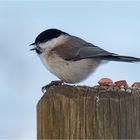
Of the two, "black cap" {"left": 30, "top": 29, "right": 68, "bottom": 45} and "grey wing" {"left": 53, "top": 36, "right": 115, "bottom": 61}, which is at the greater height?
"black cap" {"left": 30, "top": 29, "right": 68, "bottom": 45}

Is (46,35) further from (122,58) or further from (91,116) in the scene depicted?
(91,116)

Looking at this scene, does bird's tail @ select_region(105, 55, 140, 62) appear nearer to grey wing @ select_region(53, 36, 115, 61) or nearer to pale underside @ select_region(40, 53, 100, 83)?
grey wing @ select_region(53, 36, 115, 61)

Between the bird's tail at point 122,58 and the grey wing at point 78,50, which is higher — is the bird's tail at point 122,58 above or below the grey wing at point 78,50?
below

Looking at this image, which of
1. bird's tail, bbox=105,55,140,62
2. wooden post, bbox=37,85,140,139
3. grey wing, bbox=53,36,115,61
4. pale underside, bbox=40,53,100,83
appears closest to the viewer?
wooden post, bbox=37,85,140,139

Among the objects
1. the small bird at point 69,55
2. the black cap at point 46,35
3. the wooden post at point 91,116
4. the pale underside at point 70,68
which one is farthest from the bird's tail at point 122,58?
the wooden post at point 91,116

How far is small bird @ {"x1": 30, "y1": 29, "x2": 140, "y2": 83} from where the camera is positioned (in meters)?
3.66

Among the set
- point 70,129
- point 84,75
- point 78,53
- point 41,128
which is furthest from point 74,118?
point 78,53

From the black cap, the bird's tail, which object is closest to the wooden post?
the bird's tail

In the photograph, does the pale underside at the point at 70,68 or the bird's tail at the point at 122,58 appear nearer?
the bird's tail at the point at 122,58

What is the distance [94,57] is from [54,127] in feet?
6.85

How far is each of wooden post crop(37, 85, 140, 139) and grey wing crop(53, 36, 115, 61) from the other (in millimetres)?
1937

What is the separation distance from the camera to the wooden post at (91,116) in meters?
1.67

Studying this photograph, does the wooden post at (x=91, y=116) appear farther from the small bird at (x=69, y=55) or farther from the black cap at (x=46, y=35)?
the black cap at (x=46, y=35)

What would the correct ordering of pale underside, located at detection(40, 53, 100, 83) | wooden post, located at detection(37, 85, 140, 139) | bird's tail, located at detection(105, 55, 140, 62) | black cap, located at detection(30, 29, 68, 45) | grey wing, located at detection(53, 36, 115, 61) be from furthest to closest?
black cap, located at detection(30, 29, 68, 45) → grey wing, located at detection(53, 36, 115, 61) → pale underside, located at detection(40, 53, 100, 83) → bird's tail, located at detection(105, 55, 140, 62) → wooden post, located at detection(37, 85, 140, 139)
